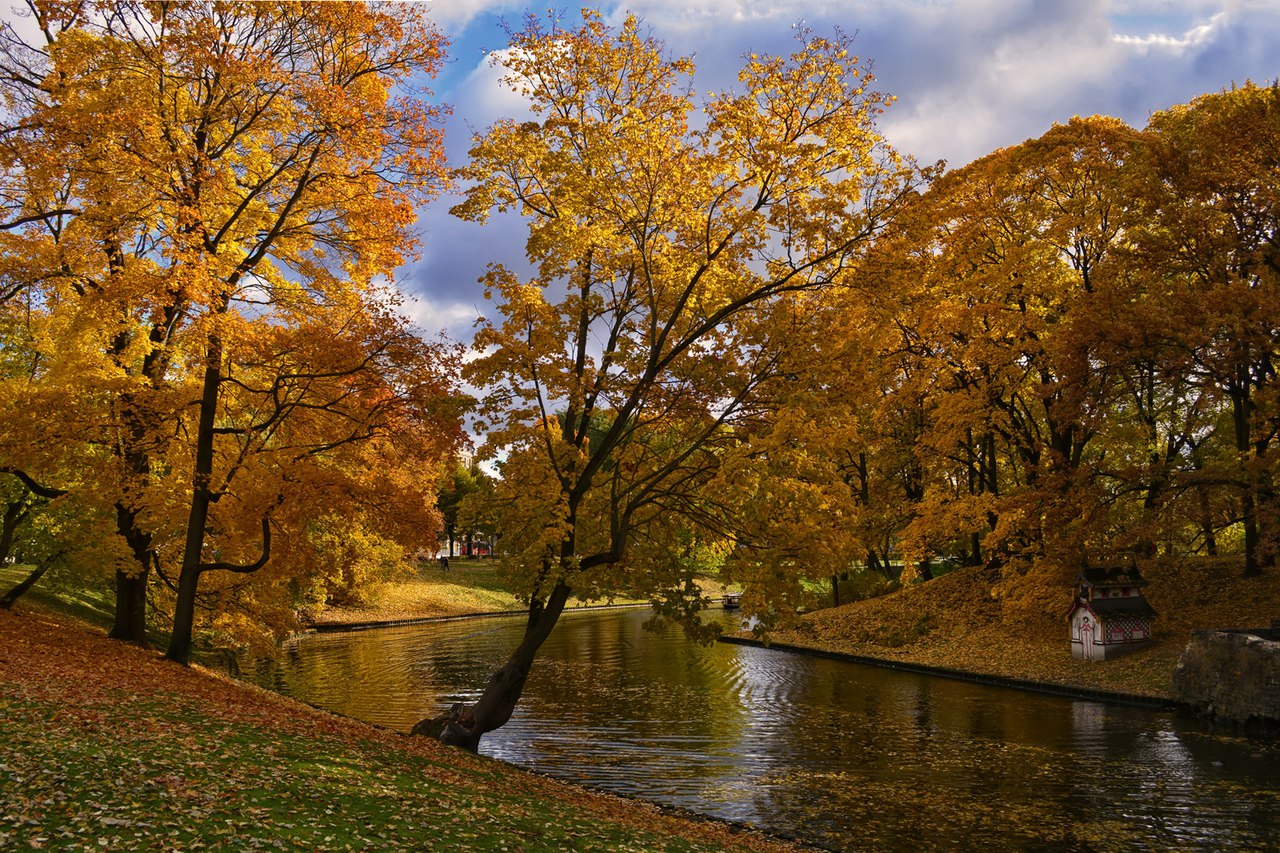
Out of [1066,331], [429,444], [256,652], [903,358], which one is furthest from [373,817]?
[903,358]

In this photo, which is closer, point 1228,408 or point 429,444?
point 429,444

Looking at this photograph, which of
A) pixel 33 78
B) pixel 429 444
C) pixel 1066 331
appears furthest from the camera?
pixel 1066 331

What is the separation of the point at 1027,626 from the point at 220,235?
28393 millimetres

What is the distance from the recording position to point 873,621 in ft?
119

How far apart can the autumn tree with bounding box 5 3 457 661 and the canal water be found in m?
7.06

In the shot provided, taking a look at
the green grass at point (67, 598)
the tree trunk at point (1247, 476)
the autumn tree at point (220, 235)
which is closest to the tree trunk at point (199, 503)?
the autumn tree at point (220, 235)

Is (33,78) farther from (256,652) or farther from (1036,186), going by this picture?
(1036,186)

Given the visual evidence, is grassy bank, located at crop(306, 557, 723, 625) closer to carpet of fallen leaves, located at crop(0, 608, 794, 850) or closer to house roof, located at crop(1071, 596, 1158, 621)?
house roof, located at crop(1071, 596, 1158, 621)

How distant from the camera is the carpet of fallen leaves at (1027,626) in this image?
24650 millimetres

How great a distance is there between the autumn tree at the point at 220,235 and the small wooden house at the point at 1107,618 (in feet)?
69.8

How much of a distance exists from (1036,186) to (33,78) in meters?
28.9

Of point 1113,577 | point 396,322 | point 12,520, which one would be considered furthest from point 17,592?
point 1113,577

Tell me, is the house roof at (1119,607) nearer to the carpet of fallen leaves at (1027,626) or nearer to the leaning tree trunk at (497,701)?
the carpet of fallen leaves at (1027,626)

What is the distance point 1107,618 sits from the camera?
25.9 m
